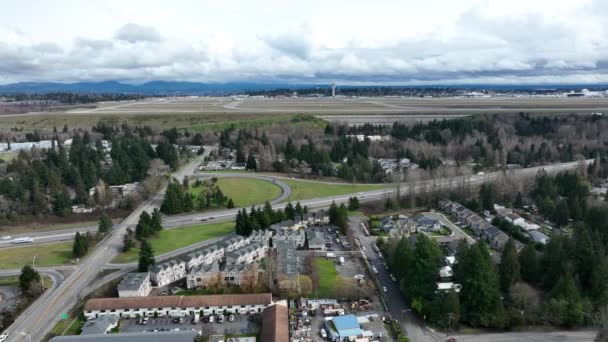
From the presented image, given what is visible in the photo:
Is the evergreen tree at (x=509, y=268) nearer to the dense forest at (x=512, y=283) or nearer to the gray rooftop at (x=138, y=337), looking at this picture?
the dense forest at (x=512, y=283)

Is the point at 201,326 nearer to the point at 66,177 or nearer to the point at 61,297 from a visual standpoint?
the point at 61,297

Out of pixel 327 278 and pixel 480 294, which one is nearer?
pixel 480 294

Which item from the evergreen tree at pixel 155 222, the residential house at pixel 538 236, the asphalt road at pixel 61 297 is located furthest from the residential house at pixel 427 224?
the asphalt road at pixel 61 297

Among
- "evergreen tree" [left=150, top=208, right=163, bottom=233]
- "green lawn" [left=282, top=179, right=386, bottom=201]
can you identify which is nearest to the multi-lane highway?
"green lawn" [left=282, top=179, right=386, bottom=201]

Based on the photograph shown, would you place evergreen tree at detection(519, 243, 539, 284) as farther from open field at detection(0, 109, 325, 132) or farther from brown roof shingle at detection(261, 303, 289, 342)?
open field at detection(0, 109, 325, 132)

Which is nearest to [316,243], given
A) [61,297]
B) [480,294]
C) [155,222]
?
[480,294]

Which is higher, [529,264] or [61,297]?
[529,264]

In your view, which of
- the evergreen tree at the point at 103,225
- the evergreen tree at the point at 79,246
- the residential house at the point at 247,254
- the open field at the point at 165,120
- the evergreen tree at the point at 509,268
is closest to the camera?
the evergreen tree at the point at 509,268
